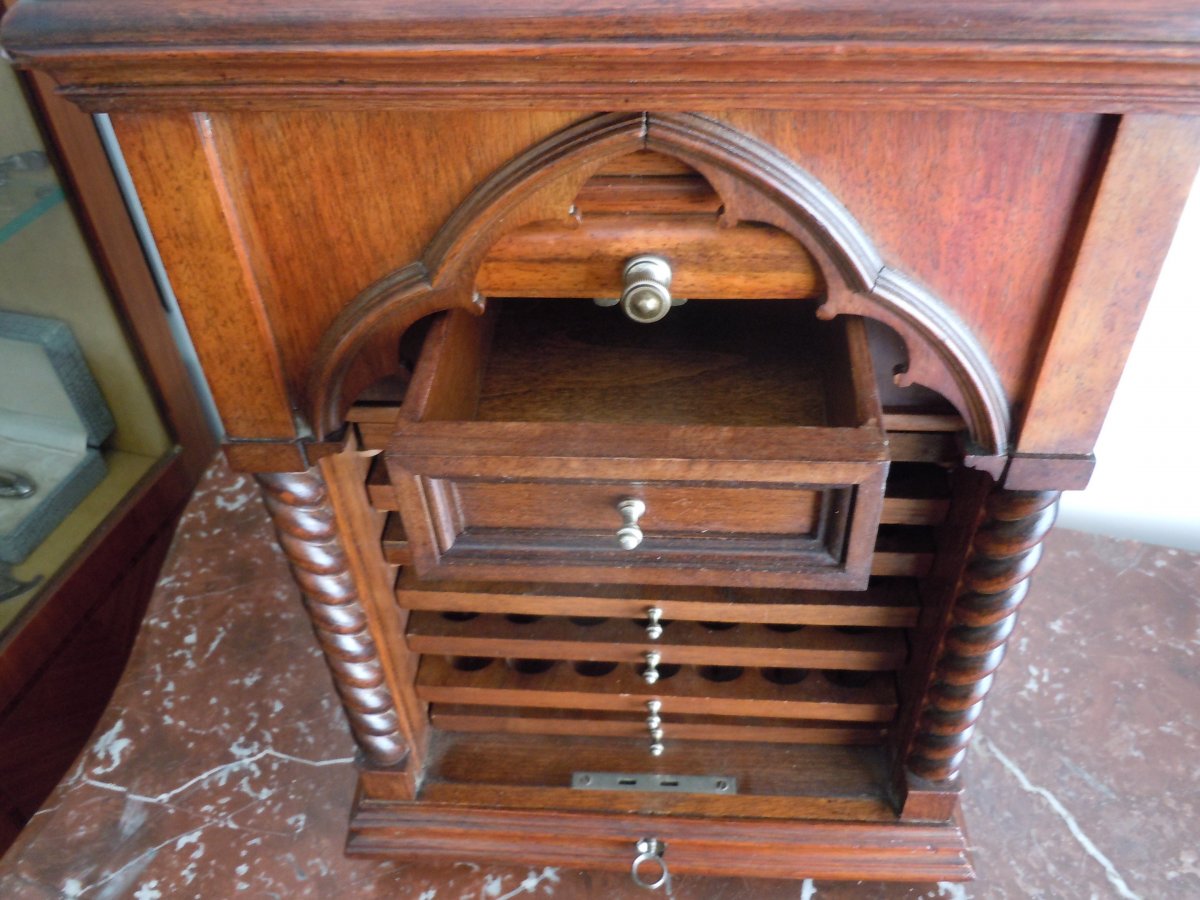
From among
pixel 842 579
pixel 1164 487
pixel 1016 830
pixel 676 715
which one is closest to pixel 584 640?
pixel 676 715

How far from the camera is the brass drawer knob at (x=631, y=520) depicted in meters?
0.60

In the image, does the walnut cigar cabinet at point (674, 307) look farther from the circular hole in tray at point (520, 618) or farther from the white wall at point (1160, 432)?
the white wall at point (1160, 432)

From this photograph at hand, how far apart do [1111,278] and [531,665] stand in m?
0.57

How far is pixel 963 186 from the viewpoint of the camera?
1.68 feet

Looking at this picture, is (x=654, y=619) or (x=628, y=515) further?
(x=654, y=619)

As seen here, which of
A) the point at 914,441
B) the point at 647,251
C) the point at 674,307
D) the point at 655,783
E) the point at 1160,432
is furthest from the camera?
the point at 1160,432

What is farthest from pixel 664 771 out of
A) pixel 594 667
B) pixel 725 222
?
pixel 725 222

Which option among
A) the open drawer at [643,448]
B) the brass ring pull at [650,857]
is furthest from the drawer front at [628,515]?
the brass ring pull at [650,857]

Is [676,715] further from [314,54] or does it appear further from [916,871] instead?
[314,54]

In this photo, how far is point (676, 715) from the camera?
91 centimetres

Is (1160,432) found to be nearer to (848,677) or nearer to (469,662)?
(848,677)

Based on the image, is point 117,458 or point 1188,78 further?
point 117,458

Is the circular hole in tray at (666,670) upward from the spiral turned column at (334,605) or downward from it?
downward

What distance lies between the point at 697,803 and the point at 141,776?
21.3 inches
